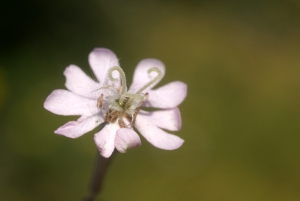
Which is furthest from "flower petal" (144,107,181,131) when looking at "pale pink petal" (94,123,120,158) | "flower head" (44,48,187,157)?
"pale pink petal" (94,123,120,158)

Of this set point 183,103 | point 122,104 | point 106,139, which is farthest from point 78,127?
point 183,103

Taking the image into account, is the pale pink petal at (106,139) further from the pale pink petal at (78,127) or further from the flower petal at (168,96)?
the flower petal at (168,96)

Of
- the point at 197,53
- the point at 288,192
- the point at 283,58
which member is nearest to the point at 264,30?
the point at 283,58

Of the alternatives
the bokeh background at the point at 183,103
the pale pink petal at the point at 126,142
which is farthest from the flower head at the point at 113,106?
the bokeh background at the point at 183,103

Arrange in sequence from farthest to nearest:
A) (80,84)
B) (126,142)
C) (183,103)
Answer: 1. (183,103)
2. (80,84)
3. (126,142)

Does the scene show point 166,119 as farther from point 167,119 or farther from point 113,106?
point 113,106

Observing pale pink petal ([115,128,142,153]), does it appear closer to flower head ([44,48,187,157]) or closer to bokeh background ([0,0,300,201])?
flower head ([44,48,187,157])
